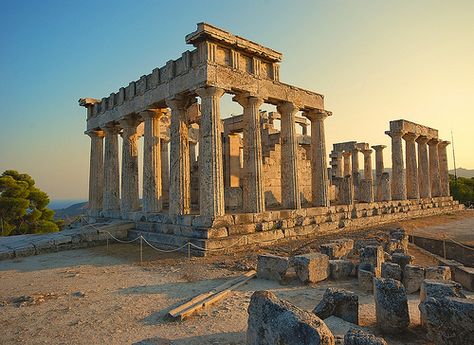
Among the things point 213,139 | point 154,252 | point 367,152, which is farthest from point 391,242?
point 367,152

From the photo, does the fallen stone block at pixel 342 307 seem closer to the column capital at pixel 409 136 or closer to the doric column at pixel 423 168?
the column capital at pixel 409 136

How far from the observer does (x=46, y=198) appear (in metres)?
26.2

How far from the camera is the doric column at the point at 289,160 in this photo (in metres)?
14.2

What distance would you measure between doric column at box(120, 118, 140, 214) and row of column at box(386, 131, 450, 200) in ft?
55.0

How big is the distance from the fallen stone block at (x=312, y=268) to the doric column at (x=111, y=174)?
40.2 feet

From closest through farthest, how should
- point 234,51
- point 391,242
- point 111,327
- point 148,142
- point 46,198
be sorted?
point 111,327 → point 391,242 → point 234,51 → point 148,142 → point 46,198

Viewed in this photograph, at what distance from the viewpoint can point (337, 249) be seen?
31.6ft

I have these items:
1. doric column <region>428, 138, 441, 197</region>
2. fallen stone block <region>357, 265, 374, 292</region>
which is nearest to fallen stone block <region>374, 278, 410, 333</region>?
fallen stone block <region>357, 265, 374, 292</region>

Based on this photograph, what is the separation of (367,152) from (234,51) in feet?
60.6

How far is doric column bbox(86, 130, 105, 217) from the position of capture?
18.6 m

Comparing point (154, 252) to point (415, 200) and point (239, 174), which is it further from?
point (415, 200)

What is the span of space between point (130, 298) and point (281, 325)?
3.95 metres

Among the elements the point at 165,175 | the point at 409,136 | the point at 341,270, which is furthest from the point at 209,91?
the point at 409,136

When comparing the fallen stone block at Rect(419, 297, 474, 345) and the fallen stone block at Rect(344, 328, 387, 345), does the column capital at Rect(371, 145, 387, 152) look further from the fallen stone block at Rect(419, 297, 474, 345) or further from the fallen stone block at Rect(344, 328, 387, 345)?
the fallen stone block at Rect(344, 328, 387, 345)
